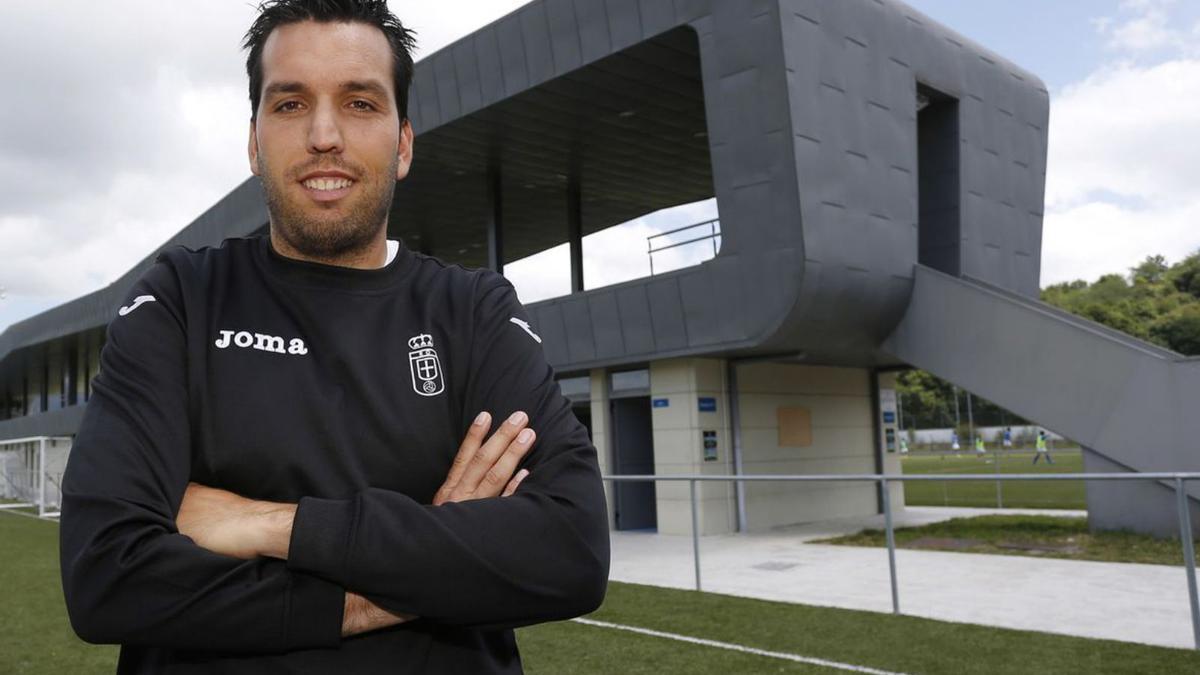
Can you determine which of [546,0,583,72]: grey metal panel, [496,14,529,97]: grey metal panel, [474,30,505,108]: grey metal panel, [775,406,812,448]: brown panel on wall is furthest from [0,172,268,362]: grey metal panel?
[775,406,812,448]: brown panel on wall

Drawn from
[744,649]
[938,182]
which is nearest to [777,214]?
[938,182]

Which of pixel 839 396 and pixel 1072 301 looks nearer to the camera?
pixel 839 396

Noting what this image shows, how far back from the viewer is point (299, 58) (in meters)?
1.73

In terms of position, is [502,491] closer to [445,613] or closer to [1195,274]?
[445,613]

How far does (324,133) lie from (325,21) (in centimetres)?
24

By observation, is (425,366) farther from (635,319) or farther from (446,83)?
(446,83)

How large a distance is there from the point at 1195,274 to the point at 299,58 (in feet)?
320

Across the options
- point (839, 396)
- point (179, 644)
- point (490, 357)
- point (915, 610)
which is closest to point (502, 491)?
point (490, 357)

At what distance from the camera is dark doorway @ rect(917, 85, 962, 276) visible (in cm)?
1678

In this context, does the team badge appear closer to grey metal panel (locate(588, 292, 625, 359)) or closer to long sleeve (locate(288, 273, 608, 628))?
long sleeve (locate(288, 273, 608, 628))

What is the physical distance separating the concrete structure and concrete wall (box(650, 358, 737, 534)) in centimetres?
4

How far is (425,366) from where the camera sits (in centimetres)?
170

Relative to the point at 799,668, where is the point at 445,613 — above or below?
above

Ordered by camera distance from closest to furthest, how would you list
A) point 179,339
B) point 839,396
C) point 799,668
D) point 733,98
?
point 179,339
point 799,668
point 733,98
point 839,396
